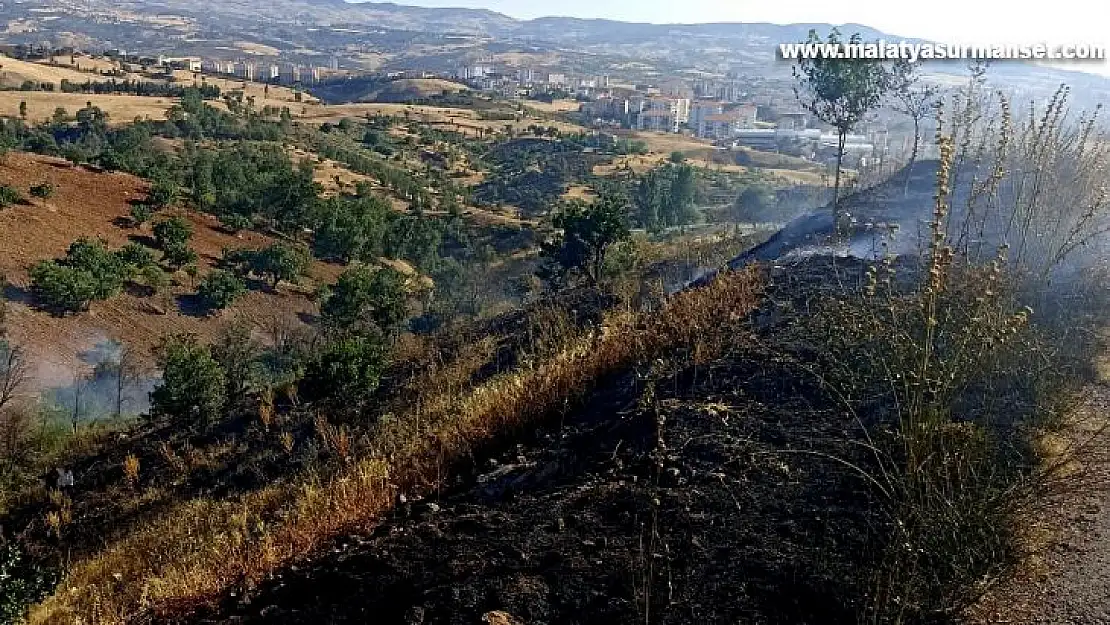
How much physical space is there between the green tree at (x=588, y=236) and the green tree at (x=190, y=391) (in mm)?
8877

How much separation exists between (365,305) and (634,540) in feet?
Result: 58.5

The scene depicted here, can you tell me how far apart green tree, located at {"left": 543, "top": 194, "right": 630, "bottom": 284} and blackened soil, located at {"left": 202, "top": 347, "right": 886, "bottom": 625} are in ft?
49.2

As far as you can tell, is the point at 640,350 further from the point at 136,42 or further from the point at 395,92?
the point at 136,42

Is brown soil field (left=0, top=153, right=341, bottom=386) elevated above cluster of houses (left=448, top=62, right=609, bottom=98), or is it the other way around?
cluster of houses (left=448, top=62, right=609, bottom=98)

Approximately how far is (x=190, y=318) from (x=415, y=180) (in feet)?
90.8

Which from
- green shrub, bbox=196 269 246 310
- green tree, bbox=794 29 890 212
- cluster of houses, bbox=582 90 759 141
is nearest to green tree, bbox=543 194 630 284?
green tree, bbox=794 29 890 212

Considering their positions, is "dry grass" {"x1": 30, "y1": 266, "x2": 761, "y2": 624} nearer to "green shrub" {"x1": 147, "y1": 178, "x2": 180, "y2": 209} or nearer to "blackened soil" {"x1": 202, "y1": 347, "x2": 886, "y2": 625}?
"blackened soil" {"x1": 202, "y1": 347, "x2": 886, "y2": 625}

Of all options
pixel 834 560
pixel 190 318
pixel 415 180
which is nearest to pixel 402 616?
pixel 834 560

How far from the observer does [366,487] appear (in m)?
4.23

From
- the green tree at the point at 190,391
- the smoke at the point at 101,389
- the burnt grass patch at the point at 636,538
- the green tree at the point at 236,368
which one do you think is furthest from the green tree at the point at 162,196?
the burnt grass patch at the point at 636,538

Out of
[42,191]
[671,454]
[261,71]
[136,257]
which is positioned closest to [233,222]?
[42,191]

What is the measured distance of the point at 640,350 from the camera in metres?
6.05

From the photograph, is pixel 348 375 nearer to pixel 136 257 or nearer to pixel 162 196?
pixel 136 257

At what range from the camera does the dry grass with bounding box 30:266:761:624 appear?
3.83 metres
